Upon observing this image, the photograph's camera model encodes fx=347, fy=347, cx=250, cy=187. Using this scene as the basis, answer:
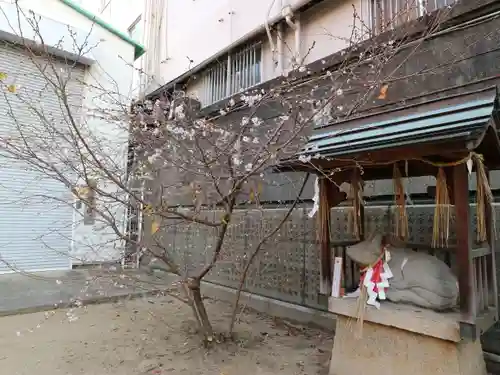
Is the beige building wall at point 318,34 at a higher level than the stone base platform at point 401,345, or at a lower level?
higher

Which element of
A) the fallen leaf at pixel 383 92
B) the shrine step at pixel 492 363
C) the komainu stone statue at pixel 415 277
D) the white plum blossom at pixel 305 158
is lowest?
the shrine step at pixel 492 363

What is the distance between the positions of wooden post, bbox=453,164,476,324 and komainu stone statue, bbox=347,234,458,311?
260 mm

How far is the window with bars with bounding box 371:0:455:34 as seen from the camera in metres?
4.88

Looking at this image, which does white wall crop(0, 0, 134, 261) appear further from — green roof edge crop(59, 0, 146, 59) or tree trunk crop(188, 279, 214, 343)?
tree trunk crop(188, 279, 214, 343)

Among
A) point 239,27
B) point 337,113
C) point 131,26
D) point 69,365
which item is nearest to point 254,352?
point 69,365

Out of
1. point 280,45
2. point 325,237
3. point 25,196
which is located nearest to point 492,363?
point 325,237

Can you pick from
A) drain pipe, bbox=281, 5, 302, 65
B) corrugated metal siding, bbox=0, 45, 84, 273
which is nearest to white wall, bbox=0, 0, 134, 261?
corrugated metal siding, bbox=0, 45, 84, 273

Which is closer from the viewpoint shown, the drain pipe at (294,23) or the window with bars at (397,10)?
the window with bars at (397,10)

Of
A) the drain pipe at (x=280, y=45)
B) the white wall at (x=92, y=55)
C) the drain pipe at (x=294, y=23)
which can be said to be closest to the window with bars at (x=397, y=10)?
the drain pipe at (x=294, y=23)

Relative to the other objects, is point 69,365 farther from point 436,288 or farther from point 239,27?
point 239,27

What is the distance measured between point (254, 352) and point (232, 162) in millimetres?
2426

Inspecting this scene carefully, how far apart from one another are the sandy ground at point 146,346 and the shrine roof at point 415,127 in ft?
8.30

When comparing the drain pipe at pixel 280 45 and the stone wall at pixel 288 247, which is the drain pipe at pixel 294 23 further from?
the stone wall at pixel 288 247

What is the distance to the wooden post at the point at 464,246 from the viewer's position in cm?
298
